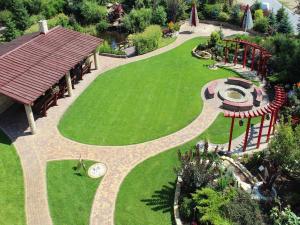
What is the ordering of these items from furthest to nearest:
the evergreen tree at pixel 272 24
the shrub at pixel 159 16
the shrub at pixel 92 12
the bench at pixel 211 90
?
the shrub at pixel 92 12 < the shrub at pixel 159 16 < the evergreen tree at pixel 272 24 < the bench at pixel 211 90

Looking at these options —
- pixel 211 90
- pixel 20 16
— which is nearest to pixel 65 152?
pixel 211 90

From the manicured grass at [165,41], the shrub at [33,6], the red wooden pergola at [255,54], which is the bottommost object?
the manicured grass at [165,41]

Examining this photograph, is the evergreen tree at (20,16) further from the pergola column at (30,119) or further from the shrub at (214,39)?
the pergola column at (30,119)

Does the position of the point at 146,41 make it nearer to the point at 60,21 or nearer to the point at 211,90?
the point at 211,90

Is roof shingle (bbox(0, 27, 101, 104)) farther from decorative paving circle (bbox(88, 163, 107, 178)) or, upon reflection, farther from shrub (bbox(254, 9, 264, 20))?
shrub (bbox(254, 9, 264, 20))

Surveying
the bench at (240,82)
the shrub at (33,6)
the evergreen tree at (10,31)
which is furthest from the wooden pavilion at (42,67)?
the shrub at (33,6)

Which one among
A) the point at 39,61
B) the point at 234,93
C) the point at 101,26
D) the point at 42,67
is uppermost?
the point at 39,61

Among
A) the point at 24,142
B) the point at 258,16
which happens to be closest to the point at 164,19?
the point at 258,16
